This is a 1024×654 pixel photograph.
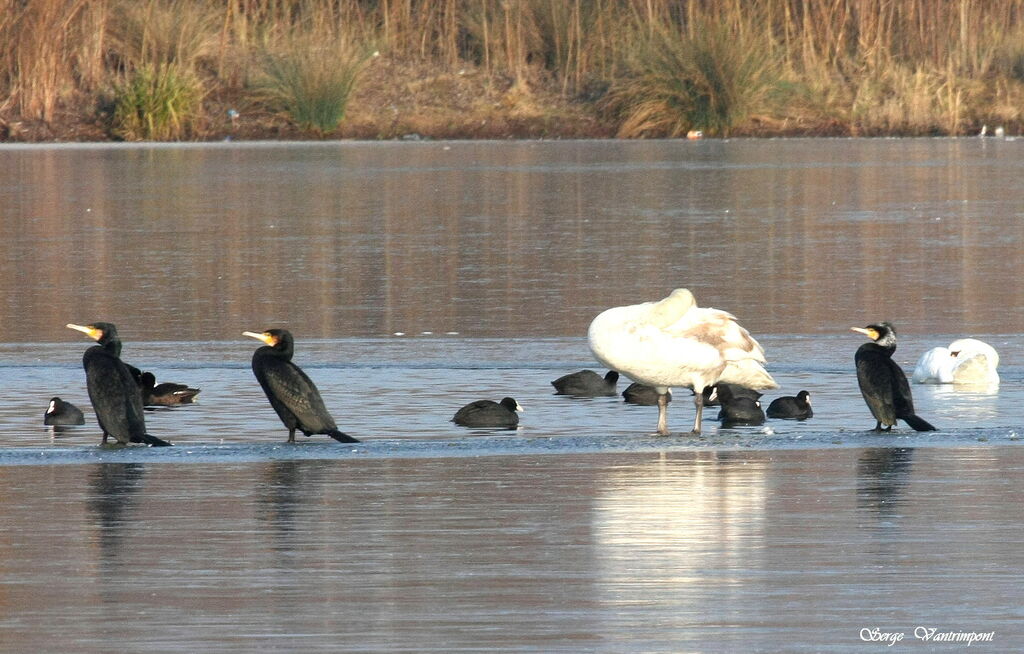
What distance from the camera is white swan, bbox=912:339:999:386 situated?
10406 mm

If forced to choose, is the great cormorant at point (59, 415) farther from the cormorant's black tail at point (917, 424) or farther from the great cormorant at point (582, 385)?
the cormorant's black tail at point (917, 424)

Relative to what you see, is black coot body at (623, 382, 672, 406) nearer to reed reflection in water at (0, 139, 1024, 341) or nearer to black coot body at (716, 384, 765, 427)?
black coot body at (716, 384, 765, 427)

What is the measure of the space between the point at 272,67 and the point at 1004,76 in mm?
13544

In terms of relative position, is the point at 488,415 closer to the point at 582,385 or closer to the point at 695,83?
the point at 582,385

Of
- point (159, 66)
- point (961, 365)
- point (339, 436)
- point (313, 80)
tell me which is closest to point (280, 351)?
point (339, 436)

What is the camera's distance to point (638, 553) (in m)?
6.40

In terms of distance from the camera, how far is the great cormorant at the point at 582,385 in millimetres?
10383

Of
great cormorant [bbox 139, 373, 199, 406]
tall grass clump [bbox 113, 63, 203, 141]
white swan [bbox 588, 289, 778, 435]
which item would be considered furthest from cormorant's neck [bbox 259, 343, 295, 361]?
tall grass clump [bbox 113, 63, 203, 141]

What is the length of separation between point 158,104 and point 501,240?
18919 millimetres

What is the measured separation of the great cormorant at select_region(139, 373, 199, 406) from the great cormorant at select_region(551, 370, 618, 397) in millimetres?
1802

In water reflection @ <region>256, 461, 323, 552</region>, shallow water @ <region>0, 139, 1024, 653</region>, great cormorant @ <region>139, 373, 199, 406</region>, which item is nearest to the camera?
shallow water @ <region>0, 139, 1024, 653</region>

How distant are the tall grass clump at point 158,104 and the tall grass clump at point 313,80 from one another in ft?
4.66

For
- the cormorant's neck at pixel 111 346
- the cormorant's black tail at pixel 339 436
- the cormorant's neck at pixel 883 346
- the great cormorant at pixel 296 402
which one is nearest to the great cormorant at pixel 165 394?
the cormorant's neck at pixel 111 346

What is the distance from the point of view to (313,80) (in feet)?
120
